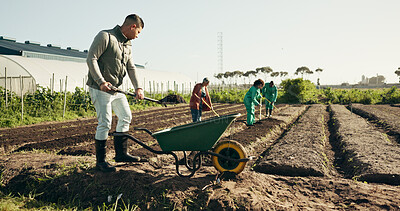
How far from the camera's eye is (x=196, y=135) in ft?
10.3

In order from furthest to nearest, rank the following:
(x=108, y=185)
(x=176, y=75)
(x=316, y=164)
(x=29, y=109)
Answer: (x=176, y=75) → (x=29, y=109) → (x=316, y=164) → (x=108, y=185)

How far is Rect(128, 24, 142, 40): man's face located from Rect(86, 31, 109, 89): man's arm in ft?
0.94

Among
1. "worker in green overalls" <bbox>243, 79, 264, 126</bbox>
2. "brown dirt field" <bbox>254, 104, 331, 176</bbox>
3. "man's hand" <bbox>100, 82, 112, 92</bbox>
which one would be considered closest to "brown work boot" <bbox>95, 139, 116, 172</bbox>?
"man's hand" <bbox>100, 82, 112, 92</bbox>

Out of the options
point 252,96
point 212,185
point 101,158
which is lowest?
point 212,185

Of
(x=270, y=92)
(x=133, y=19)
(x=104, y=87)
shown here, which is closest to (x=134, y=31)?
(x=133, y=19)

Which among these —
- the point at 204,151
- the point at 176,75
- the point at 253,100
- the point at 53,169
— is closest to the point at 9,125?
the point at 53,169

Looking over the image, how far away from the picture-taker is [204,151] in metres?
3.25

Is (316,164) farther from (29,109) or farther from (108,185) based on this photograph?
(29,109)

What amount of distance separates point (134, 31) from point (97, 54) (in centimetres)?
51

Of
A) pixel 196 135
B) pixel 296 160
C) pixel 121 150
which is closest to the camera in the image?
pixel 196 135

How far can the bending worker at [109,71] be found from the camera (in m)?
3.13

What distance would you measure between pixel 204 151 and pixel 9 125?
851 cm

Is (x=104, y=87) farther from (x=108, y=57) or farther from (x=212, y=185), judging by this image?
(x=212, y=185)

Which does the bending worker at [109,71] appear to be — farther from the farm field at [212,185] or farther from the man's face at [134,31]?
the farm field at [212,185]
